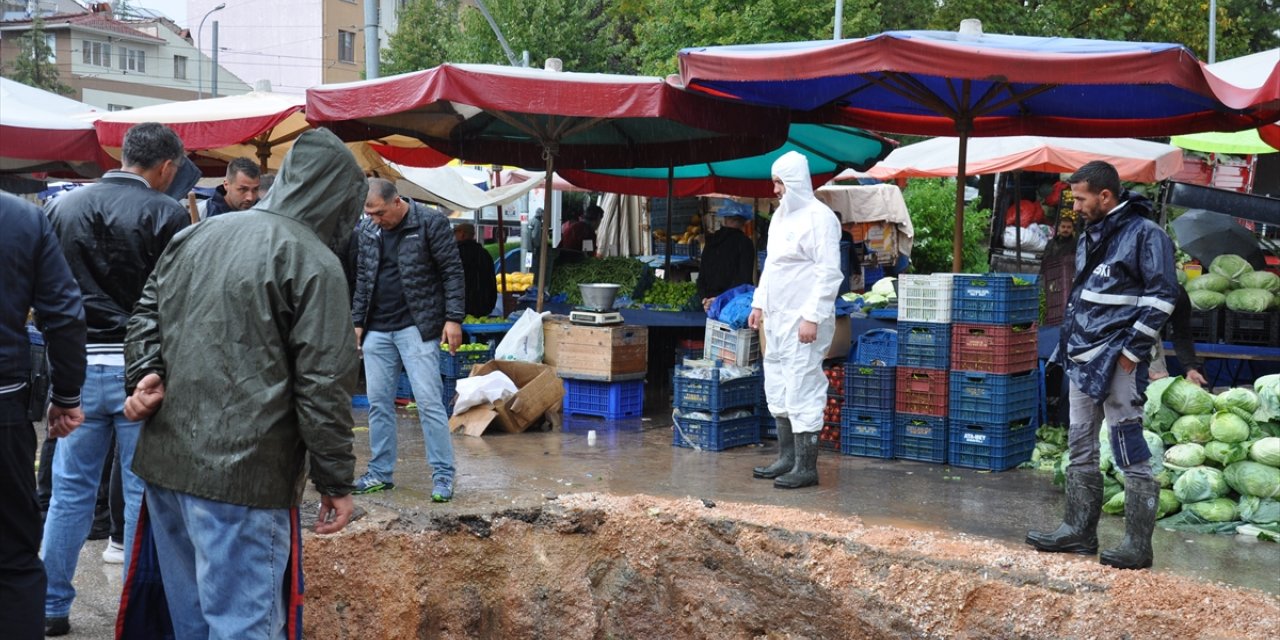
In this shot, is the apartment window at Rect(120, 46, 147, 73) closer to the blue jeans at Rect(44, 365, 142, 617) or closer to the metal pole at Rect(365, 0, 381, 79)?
the metal pole at Rect(365, 0, 381, 79)

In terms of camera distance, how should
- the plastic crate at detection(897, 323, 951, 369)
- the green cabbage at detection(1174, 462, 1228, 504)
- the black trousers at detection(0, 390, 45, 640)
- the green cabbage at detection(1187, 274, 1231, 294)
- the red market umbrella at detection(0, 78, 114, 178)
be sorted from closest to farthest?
the black trousers at detection(0, 390, 45, 640), the green cabbage at detection(1174, 462, 1228, 504), the plastic crate at detection(897, 323, 951, 369), the green cabbage at detection(1187, 274, 1231, 294), the red market umbrella at detection(0, 78, 114, 178)

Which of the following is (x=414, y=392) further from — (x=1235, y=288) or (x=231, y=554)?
(x=1235, y=288)

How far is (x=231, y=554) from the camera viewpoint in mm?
3375

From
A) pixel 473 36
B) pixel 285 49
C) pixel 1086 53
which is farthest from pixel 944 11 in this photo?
pixel 285 49

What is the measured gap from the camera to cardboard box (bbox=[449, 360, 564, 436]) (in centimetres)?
927

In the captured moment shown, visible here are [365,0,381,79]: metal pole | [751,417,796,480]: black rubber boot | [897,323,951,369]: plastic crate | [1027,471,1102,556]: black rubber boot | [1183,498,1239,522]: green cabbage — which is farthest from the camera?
[365,0,381,79]: metal pole

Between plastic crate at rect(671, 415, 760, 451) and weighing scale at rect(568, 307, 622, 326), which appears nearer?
plastic crate at rect(671, 415, 760, 451)

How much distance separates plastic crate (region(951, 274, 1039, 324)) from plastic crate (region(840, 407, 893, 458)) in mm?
960

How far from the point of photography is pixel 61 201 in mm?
4648

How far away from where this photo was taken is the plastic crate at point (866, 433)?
8.52 metres

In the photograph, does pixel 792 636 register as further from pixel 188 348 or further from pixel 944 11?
pixel 944 11

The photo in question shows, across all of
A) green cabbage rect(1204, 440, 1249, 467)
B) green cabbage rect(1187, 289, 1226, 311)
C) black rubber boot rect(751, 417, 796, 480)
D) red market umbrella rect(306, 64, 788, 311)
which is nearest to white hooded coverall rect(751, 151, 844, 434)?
black rubber boot rect(751, 417, 796, 480)

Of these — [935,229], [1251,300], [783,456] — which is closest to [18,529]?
[783,456]

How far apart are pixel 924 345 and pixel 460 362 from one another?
4208 mm
